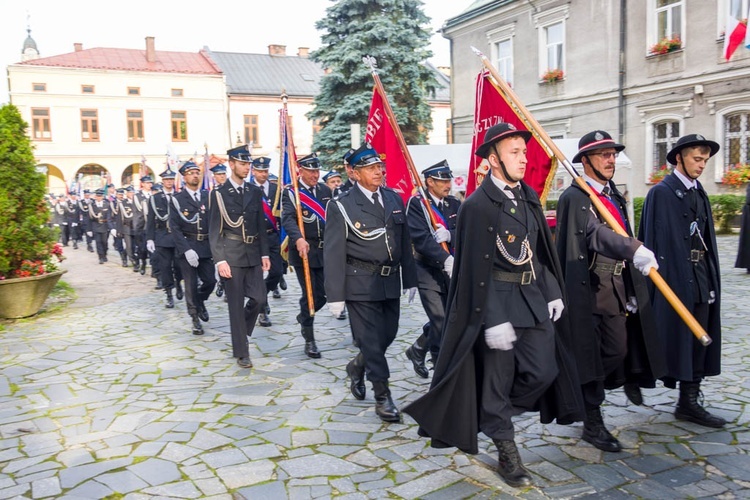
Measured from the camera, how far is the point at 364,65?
2609 centimetres

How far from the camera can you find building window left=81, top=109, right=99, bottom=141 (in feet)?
152

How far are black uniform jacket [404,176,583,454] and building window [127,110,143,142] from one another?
155ft

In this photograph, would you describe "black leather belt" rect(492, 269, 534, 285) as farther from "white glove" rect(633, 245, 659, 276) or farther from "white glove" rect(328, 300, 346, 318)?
"white glove" rect(328, 300, 346, 318)

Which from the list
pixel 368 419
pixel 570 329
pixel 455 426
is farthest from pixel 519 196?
pixel 368 419

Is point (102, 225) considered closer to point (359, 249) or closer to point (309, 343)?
point (309, 343)

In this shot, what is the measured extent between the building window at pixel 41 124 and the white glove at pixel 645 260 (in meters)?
47.4

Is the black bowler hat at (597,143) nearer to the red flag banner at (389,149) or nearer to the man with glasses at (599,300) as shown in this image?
the man with glasses at (599,300)

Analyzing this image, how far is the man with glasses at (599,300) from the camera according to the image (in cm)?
454

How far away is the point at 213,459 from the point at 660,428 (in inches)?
123

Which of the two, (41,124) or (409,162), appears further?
(41,124)

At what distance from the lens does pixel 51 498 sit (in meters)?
4.05

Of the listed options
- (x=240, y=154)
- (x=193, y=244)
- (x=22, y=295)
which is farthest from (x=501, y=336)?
(x=22, y=295)

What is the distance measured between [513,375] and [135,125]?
47.7 meters

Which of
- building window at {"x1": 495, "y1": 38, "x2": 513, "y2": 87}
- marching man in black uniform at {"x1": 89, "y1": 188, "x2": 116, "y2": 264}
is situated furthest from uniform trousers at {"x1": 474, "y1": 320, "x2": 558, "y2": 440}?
building window at {"x1": 495, "y1": 38, "x2": 513, "y2": 87}
